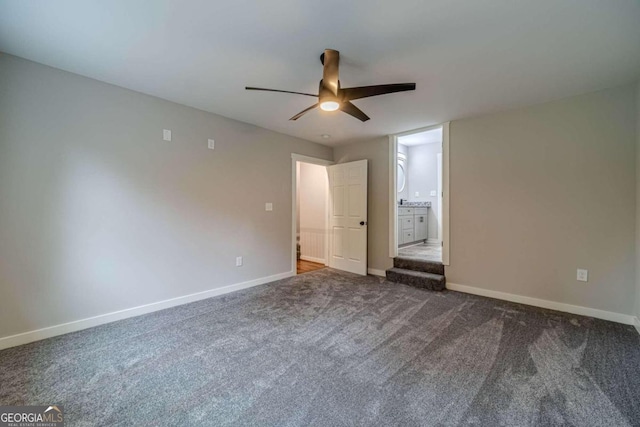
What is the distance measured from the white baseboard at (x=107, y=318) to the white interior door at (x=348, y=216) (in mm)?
1803

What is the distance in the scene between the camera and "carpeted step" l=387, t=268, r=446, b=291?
3558 millimetres

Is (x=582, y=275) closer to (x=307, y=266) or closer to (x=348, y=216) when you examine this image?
(x=348, y=216)

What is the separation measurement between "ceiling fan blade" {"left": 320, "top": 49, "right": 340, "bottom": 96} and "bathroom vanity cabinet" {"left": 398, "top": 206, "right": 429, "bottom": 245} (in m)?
3.49

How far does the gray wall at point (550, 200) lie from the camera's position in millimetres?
2576

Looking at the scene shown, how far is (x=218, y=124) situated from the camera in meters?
3.39

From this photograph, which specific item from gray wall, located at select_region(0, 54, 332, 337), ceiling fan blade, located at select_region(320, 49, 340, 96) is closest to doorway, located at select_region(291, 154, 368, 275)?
gray wall, located at select_region(0, 54, 332, 337)

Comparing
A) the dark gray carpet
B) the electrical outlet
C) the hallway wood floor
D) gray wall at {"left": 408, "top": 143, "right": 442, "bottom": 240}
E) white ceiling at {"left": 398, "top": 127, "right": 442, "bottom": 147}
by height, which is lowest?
the dark gray carpet

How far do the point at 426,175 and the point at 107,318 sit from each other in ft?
20.6

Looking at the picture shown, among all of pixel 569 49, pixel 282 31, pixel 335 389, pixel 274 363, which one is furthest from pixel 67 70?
pixel 569 49

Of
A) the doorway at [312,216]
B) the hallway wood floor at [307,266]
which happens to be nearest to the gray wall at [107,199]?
the hallway wood floor at [307,266]

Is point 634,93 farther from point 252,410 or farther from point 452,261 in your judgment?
point 252,410

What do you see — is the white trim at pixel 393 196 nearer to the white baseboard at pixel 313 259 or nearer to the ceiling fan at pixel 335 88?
the white baseboard at pixel 313 259

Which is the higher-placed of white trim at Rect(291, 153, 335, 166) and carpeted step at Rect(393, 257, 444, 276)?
white trim at Rect(291, 153, 335, 166)

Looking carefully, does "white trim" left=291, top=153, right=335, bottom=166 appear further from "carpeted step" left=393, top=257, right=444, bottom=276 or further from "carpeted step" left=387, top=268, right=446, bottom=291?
"carpeted step" left=387, top=268, right=446, bottom=291
